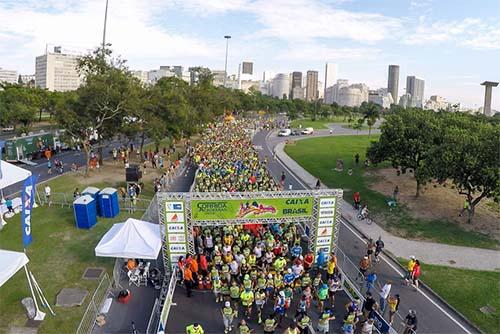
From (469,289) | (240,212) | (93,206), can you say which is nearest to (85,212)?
(93,206)

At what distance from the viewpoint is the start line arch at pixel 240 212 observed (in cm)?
1661

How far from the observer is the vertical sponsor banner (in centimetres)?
1650

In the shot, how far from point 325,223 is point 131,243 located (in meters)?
8.39

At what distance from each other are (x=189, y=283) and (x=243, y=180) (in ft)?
41.1

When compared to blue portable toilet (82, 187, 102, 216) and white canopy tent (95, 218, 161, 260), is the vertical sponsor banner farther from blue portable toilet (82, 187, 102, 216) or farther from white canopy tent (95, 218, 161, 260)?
blue portable toilet (82, 187, 102, 216)

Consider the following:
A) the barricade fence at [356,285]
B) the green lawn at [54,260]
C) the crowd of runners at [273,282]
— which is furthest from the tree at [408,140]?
the green lawn at [54,260]

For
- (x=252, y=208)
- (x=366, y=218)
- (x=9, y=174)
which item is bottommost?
(x=366, y=218)

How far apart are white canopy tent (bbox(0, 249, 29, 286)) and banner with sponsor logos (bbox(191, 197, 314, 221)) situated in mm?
6376

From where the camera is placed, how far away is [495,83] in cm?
9569

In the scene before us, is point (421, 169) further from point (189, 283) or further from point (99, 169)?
point (99, 169)

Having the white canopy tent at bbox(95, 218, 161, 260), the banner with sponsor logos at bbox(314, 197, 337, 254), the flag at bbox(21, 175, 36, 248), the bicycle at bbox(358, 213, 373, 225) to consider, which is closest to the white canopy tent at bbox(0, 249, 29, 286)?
the flag at bbox(21, 175, 36, 248)

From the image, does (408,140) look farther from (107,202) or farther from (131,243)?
(131,243)

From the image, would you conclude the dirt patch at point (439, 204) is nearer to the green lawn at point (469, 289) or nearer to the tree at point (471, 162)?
the tree at point (471, 162)

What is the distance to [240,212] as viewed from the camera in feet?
56.3
